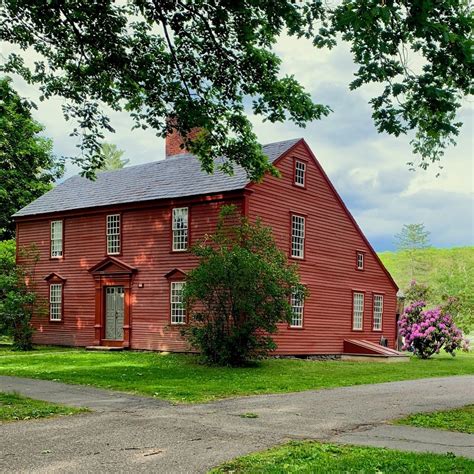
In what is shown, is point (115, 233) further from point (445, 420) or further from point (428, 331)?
point (445, 420)

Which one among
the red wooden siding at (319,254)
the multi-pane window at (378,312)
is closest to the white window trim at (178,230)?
the red wooden siding at (319,254)

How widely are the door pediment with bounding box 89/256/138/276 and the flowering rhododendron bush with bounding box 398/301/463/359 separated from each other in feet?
43.9

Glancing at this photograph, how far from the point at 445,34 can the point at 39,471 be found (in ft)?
26.2

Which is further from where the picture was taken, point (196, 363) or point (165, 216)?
point (165, 216)

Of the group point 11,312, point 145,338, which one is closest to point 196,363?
point 145,338

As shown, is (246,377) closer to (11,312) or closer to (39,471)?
(39,471)

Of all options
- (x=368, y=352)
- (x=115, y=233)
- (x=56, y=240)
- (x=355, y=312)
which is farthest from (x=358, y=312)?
(x=56, y=240)

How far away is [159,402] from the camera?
41.0 feet

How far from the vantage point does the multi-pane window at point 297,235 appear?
26.9 m

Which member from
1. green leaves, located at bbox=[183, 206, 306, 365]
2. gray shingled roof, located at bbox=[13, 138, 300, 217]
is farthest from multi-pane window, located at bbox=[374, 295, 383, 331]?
green leaves, located at bbox=[183, 206, 306, 365]

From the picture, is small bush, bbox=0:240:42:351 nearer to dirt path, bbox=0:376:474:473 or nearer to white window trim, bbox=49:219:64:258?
white window trim, bbox=49:219:64:258

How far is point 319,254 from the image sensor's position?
28250 mm

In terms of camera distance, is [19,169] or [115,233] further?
[19,169]

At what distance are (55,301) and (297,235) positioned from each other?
12.2 metres
